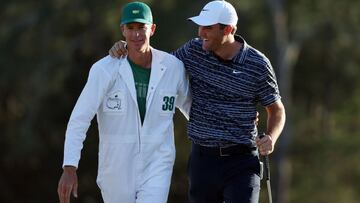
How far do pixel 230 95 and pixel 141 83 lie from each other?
0.59 metres

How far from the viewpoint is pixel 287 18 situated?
2647cm

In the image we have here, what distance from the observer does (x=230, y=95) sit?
284 inches

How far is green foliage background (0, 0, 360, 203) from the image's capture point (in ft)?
77.6

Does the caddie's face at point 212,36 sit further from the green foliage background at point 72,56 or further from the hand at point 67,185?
the green foliage background at point 72,56

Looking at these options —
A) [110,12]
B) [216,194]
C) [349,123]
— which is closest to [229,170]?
[216,194]

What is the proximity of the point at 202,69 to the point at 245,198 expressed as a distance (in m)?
0.89

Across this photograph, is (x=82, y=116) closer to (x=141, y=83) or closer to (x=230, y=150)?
(x=141, y=83)

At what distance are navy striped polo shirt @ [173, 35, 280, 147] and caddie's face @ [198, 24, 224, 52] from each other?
0.06 meters

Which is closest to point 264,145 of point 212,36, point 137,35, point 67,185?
point 212,36

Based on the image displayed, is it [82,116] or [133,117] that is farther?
[133,117]

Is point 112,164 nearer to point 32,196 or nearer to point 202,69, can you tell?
point 202,69

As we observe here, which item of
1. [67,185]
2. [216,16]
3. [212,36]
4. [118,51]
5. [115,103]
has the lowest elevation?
[67,185]

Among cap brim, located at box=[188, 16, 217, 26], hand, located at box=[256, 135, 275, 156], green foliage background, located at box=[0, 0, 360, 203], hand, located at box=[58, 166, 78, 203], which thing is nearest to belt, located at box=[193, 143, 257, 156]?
hand, located at box=[256, 135, 275, 156]

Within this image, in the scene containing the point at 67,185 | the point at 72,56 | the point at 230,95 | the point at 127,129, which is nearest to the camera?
the point at 67,185
